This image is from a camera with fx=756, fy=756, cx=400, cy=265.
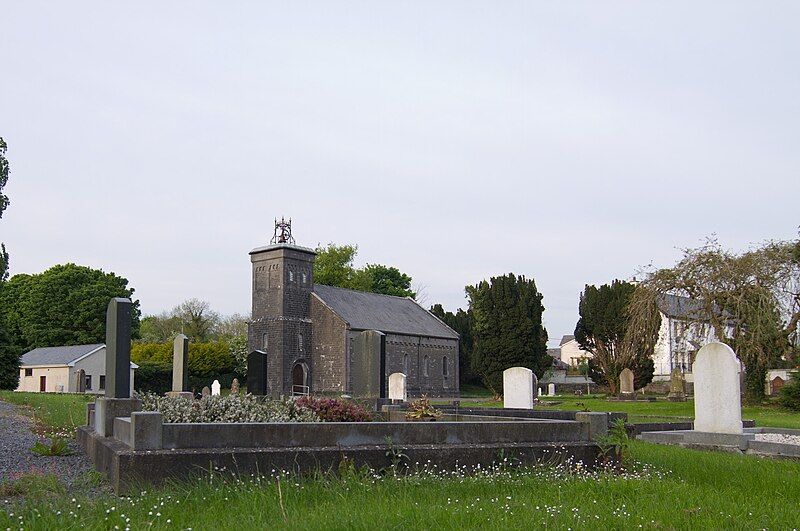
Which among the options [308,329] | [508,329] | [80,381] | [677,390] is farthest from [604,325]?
[80,381]

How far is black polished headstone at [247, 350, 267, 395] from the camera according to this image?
21.8 meters

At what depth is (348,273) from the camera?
7356cm

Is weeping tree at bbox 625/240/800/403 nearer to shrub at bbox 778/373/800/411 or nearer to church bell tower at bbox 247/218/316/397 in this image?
shrub at bbox 778/373/800/411

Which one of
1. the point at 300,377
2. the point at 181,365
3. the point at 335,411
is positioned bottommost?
the point at 300,377

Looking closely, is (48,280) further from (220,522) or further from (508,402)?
(220,522)

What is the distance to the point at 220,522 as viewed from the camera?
5.38m

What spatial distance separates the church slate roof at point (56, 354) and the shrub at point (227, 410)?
46.1 m

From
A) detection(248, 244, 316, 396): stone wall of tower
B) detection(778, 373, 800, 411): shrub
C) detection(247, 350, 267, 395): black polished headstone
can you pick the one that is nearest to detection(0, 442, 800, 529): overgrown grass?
detection(247, 350, 267, 395): black polished headstone

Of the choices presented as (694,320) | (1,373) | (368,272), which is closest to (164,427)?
(694,320)

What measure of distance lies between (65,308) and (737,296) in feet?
169

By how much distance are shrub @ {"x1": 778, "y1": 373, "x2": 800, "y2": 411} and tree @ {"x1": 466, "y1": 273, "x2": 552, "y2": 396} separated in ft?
62.9

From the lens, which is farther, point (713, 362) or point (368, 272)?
point (368, 272)

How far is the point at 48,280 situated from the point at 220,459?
60.6 meters

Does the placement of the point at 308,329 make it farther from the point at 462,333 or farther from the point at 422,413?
→ the point at 422,413
